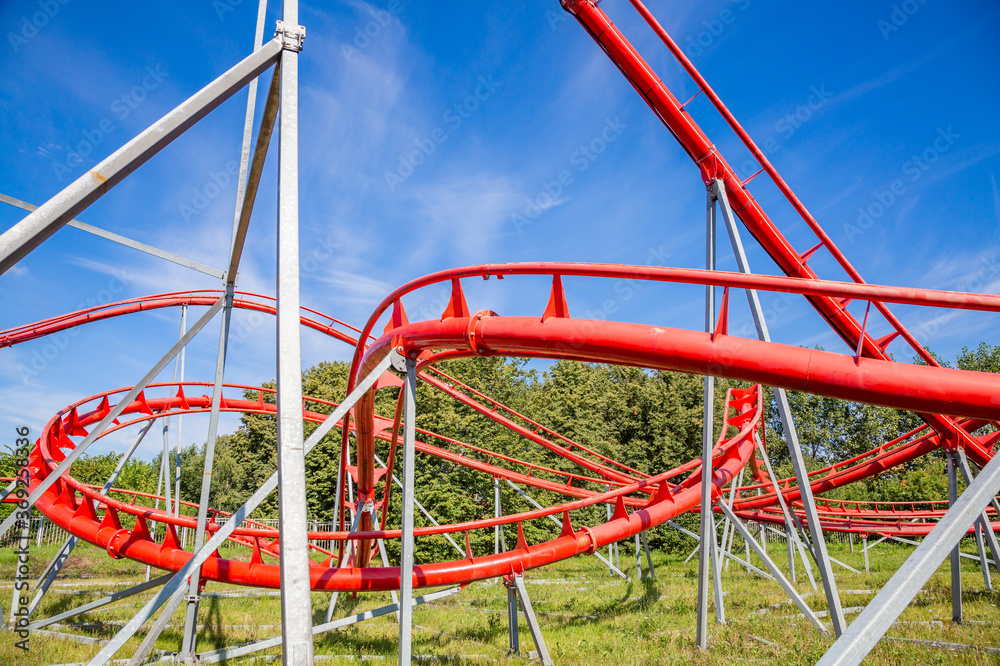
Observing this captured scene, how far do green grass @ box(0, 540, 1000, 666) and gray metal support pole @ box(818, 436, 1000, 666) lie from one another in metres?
4.40

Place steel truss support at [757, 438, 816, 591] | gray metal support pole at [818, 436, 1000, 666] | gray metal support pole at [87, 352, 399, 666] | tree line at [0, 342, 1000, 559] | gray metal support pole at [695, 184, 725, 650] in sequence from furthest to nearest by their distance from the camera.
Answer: tree line at [0, 342, 1000, 559] → steel truss support at [757, 438, 816, 591] → gray metal support pole at [695, 184, 725, 650] → gray metal support pole at [87, 352, 399, 666] → gray metal support pole at [818, 436, 1000, 666]

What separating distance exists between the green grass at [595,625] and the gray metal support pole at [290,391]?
5797 millimetres

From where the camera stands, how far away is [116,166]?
2.25 metres

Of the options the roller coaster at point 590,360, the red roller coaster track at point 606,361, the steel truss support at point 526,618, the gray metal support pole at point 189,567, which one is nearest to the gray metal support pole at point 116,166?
the roller coaster at point 590,360

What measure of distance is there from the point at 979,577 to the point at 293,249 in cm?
1912

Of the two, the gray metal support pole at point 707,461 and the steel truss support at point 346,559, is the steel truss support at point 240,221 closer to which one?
the steel truss support at point 346,559

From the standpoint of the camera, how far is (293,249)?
9.03 feet

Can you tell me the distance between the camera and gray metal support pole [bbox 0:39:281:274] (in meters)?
2.00

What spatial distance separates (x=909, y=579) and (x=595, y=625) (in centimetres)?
805

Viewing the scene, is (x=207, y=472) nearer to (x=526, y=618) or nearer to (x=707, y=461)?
(x=526, y=618)

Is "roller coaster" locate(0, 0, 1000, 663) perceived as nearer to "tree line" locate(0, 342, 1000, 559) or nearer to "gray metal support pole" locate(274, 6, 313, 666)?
"gray metal support pole" locate(274, 6, 313, 666)

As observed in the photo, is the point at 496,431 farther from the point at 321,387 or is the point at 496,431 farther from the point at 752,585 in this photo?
the point at 752,585

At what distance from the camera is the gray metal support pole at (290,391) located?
7.38ft

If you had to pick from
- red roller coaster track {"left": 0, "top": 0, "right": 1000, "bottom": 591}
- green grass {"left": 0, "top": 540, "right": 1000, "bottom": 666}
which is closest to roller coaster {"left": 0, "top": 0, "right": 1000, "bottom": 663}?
red roller coaster track {"left": 0, "top": 0, "right": 1000, "bottom": 591}
